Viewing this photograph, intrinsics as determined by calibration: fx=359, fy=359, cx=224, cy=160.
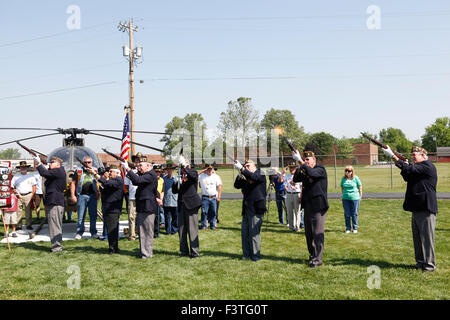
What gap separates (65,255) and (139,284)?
2.99 metres

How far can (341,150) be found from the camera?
Result: 81.4 m

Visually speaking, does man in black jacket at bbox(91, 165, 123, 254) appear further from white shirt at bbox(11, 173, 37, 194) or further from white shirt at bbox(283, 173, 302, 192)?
white shirt at bbox(283, 173, 302, 192)

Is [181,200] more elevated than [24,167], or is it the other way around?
[24,167]

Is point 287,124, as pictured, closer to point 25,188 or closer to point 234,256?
point 25,188

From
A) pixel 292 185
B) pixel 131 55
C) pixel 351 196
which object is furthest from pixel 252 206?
pixel 131 55

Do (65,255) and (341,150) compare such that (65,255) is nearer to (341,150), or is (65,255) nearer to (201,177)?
(201,177)

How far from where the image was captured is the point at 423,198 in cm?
624

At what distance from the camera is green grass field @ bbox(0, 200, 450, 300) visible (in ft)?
17.8

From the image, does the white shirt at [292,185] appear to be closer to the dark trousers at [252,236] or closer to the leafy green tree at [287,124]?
the dark trousers at [252,236]

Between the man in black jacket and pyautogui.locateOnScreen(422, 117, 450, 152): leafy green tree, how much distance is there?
111 m

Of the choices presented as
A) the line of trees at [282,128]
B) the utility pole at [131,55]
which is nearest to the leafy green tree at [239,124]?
the line of trees at [282,128]
